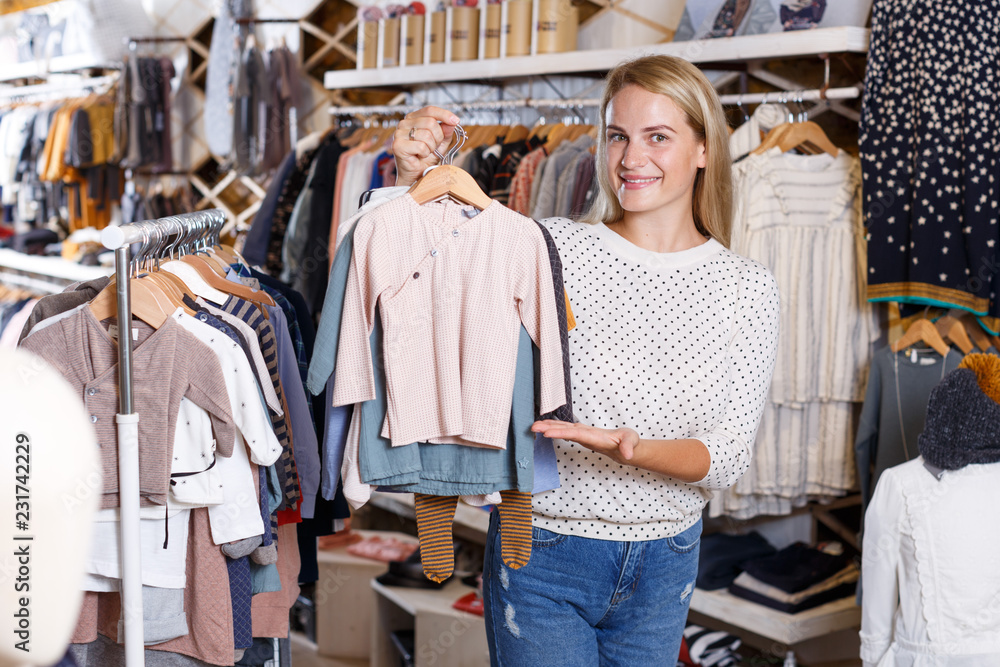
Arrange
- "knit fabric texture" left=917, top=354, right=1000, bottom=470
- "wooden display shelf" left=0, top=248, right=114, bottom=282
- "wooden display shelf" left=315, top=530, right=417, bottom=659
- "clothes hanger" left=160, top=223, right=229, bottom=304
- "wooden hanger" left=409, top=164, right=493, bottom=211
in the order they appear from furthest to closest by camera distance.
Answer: "wooden display shelf" left=0, top=248, right=114, bottom=282 < "wooden display shelf" left=315, top=530, right=417, bottom=659 < "knit fabric texture" left=917, top=354, right=1000, bottom=470 < "clothes hanger" left=160, top=223, right=229, bottom=304 < "wooden hanger" left=409, top=164, right=493, bottom=211

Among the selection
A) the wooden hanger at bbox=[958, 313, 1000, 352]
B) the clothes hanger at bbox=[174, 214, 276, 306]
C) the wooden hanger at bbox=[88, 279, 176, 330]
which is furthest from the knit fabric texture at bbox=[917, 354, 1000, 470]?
the wooden hanger at bbox=[88, 279, 176, 330]

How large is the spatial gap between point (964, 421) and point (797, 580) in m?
0.80

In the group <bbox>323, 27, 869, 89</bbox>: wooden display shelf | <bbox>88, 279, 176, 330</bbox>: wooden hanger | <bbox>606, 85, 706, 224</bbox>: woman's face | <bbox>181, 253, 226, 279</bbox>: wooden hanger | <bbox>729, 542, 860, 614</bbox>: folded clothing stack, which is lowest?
<bbox>729, 542, 860, 614</bbox>: folded clothing stack

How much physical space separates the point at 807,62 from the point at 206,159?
10.8 ft

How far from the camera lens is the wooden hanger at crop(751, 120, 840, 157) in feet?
7.54

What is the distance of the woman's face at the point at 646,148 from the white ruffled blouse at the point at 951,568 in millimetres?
838

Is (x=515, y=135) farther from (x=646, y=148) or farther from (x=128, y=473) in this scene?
(x=128, y=473)

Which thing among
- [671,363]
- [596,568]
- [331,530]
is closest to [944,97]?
[671,363]

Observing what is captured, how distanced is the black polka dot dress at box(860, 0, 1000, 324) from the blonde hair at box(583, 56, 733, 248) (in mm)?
969

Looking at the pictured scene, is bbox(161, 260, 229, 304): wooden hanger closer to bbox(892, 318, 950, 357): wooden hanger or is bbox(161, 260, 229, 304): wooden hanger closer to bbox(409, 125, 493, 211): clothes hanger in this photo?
bbox(409, 125, 493, 211): clothes hanger

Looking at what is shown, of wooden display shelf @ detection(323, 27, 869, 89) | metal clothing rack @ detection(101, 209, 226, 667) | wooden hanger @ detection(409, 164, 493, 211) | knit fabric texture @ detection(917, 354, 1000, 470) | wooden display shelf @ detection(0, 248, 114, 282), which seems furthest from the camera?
wooden display shelf @ detection(0, 248, 114, 282)

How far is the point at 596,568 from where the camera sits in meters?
1.20

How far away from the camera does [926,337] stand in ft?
7.16

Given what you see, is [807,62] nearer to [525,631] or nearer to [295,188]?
[295,188]
